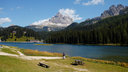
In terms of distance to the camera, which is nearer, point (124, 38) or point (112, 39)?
point (124, 38)

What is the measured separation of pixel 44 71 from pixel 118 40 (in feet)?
510

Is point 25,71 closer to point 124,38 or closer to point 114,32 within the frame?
point 124,38

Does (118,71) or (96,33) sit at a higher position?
(96,33)

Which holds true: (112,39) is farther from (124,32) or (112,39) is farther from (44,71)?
(44,71)

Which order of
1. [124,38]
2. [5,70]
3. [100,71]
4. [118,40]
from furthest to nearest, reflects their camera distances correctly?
[118,40] → [124,38] → [100,71] → [5,70]

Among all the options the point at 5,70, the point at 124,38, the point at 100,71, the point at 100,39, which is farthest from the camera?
the point at 100,39

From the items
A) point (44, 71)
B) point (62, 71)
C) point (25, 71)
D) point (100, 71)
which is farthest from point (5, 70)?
point (100, 71)

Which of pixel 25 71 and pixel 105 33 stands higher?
pixel 105 33

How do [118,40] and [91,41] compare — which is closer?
[118,40]

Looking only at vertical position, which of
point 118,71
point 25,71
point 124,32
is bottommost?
point 118,71

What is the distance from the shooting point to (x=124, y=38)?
154 m

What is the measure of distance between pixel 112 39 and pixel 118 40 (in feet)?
32.3

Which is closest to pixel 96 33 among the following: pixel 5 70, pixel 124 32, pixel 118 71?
pixel 124 32

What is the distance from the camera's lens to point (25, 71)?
2203 cm
